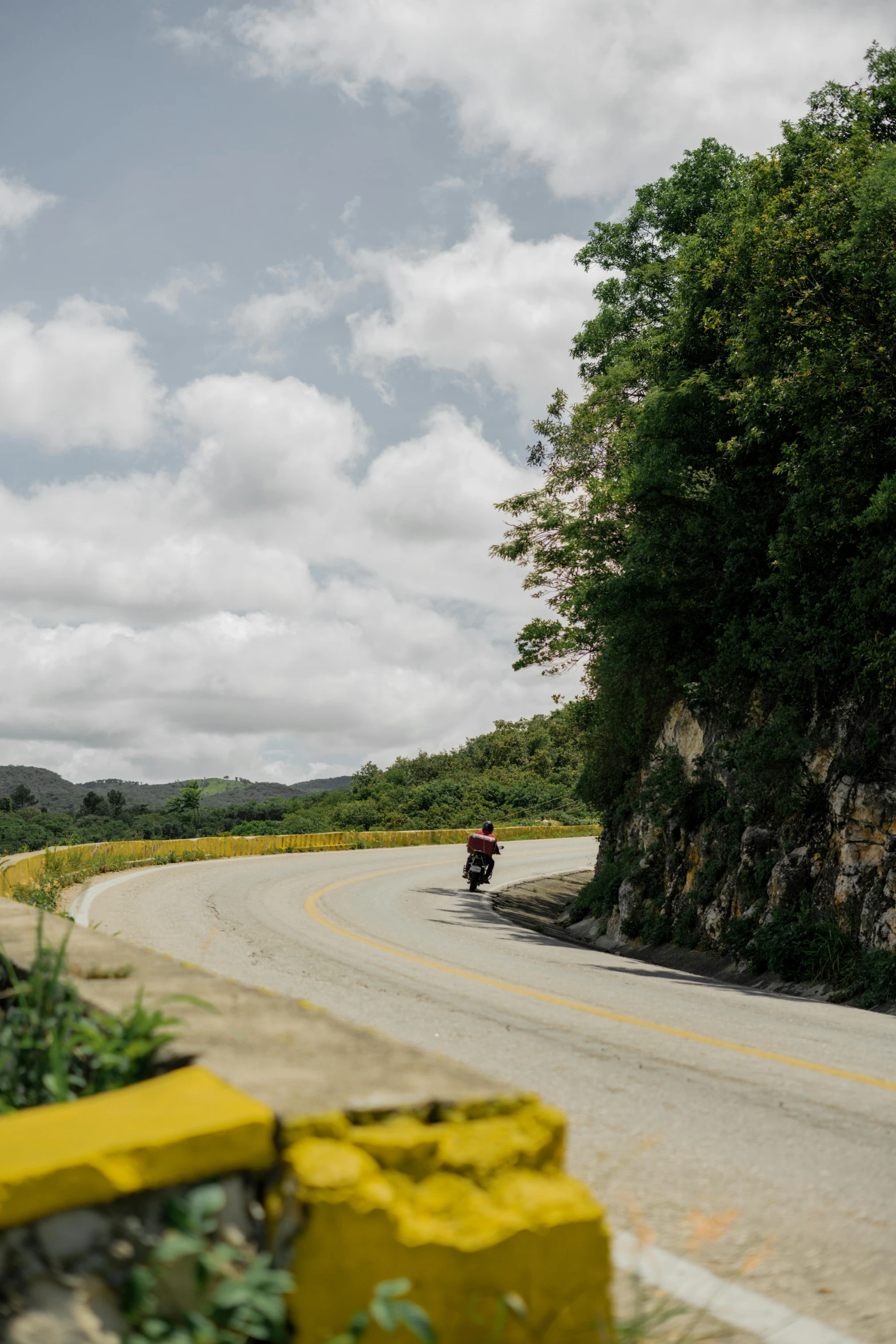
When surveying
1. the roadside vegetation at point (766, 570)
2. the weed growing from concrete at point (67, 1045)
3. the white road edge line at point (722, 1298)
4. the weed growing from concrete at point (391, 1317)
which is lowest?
the white road edge line at point (722, 1298)

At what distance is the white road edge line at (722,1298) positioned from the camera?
9.70 ft

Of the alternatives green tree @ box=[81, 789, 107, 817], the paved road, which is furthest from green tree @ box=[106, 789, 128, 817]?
the paved road

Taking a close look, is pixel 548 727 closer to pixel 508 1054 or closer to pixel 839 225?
pixel 839 225

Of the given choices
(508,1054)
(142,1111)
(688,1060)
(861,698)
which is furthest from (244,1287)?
(861,698)

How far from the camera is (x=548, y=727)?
7675cm

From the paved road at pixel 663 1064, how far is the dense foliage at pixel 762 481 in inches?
208

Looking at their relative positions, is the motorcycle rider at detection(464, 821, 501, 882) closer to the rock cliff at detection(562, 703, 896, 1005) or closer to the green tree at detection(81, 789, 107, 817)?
the rock cliff at detection(562, 703, 896, 1005)

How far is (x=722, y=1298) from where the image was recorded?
314 centimetres

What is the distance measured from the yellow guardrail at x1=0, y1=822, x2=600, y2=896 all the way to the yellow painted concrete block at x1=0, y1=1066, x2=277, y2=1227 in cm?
1397

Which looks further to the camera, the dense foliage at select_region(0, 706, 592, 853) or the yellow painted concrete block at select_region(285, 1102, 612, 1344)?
the dense foliage at select_region(0, 706, 592, 853)

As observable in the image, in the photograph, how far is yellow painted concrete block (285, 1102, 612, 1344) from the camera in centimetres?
221

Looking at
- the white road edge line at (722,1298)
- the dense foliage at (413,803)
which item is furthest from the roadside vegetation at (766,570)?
the dense foliage at (413,803)

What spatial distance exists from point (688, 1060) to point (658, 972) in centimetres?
652

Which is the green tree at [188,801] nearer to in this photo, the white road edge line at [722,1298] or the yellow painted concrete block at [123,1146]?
the white road edge line at [722,1298]
